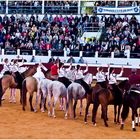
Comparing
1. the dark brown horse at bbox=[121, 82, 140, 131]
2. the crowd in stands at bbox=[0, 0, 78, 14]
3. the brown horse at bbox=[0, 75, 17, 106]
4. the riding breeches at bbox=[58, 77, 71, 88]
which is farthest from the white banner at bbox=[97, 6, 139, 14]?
Answer: the dark brown horse at bbox=[121, 82, 140, 131]

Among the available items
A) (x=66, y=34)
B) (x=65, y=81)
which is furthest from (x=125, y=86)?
(x=66, y=34)

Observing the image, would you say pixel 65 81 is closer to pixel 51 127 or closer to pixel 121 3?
pixel 51 127

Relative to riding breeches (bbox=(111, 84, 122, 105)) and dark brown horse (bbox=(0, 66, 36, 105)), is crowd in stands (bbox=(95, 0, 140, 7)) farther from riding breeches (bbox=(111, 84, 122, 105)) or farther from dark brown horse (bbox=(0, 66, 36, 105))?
riding breeches (bbox=(111, 84, 122, 105))

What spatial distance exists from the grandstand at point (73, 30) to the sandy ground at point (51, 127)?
11.4 m

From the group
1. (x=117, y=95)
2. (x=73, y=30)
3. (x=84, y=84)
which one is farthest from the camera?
(x=73, y=30)

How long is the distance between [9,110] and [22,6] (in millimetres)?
18496

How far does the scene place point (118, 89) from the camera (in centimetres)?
1393

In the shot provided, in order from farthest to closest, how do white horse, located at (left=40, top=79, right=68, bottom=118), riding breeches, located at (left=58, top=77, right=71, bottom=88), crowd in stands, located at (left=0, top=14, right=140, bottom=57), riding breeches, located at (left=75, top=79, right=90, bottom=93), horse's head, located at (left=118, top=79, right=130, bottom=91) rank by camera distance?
crowd in stands, located at (left=0, top=14, right=140, bottom=57)
riding breeches, located at (left=58, top=77, right=71, bottom=88)
white horse, located at (left=40, top=79, right=68, bottom=118)
riding breeches, located at (left=75, top=79, right=90, bottom=93)
horse's head, located at (left=118, top=79, right=130, bottom=91)

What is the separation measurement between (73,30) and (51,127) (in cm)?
1724

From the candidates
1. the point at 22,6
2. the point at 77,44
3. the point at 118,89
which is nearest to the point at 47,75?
the point at 118,89

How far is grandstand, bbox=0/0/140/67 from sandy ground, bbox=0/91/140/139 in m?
11.4

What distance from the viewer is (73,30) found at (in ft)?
98.5

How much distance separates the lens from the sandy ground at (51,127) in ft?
40.0

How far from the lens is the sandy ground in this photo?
12180mm
